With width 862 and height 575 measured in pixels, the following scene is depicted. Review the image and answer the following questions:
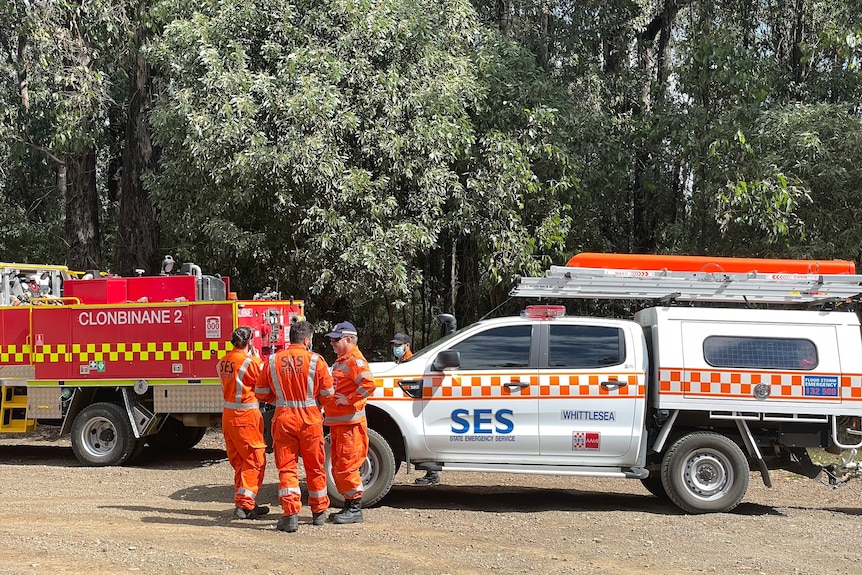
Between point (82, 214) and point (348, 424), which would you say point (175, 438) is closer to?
point (348, 424)

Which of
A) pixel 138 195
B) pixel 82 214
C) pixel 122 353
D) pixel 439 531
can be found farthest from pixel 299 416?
pixel 82 214

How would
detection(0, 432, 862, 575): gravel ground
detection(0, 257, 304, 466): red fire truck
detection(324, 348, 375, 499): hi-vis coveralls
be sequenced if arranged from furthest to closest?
detection(0, 257, 304, 466): red fire truck < detection(324, 348, 375, 499): hi-vis coveralls < detection(0, 432, 862, 575): gravel ground

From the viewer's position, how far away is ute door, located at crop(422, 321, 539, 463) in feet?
29.5

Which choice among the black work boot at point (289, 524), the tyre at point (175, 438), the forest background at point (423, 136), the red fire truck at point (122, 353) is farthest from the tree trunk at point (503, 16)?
the black work boot at point (289, 524)

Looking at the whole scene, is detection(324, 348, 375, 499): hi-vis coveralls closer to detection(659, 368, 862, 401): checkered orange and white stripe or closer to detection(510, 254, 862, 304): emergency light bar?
detection(510, 254, 862, 304): emergency light bar

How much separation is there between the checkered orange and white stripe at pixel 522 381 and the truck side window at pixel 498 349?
112mm

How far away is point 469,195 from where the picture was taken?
17.2 meters

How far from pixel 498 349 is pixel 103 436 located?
5.70 m

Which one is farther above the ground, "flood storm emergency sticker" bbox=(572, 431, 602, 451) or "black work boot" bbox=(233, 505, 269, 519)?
"flood storm emergency sticker" bbox=(572, 431, 602, 451)

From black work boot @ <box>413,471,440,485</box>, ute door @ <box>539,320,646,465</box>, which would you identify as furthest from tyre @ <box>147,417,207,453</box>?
ute door @ <box>539,320,646,465</box>

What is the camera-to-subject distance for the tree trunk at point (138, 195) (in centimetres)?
1942

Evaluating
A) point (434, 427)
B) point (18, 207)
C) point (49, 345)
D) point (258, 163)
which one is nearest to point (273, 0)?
point (258, 163)

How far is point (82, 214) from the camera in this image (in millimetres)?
20344

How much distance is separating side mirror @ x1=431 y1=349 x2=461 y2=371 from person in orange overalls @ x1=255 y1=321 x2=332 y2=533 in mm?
1209
